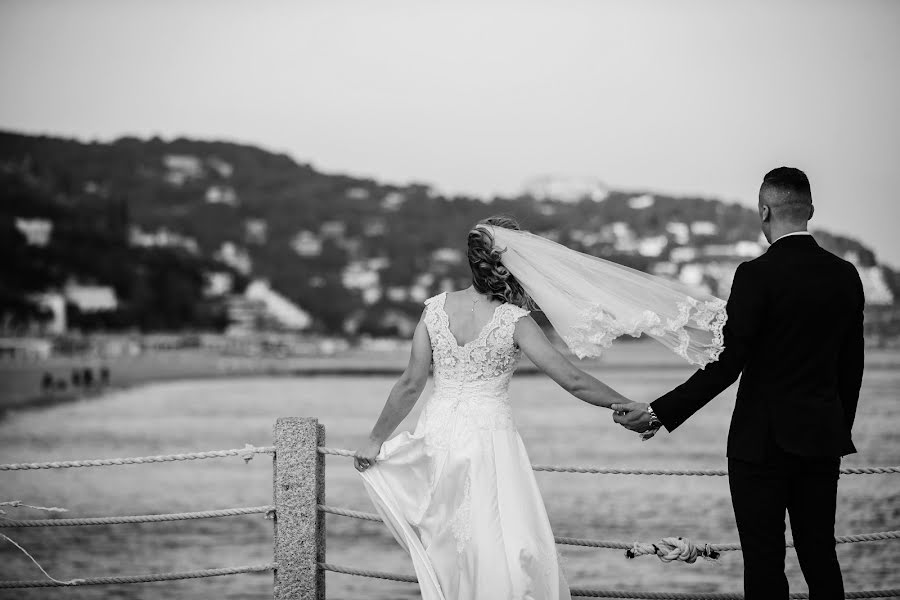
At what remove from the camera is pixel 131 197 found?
507 feet

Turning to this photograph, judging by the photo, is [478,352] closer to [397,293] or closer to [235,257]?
[397,293]

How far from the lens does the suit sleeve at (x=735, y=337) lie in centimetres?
360

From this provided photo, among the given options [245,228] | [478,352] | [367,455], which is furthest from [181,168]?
[478,352]

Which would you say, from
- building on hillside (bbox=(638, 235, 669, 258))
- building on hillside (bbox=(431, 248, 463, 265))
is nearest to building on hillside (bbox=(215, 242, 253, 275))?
building on hillside (bbox=(431, 248, 463, 265))

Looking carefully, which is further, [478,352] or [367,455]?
[367,455]

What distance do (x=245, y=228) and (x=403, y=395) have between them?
157 metres

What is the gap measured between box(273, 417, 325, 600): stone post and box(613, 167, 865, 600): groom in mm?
1893

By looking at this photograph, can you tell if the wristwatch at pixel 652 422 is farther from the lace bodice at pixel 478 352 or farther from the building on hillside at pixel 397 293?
the building on hillside at pixel 397 293

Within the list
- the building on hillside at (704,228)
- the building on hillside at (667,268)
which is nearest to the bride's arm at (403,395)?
the building on hillside at (667,268)

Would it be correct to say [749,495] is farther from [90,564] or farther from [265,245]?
[265,245]

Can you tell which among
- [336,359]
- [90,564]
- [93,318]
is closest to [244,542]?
[90,564]

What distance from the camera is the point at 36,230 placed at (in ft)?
384

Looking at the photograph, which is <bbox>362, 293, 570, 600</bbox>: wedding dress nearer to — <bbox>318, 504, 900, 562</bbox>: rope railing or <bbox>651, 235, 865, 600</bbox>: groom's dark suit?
<bbox>318, 504, 900, 562</bbox>: rope railing

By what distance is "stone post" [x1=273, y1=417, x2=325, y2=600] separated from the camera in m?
4.66
